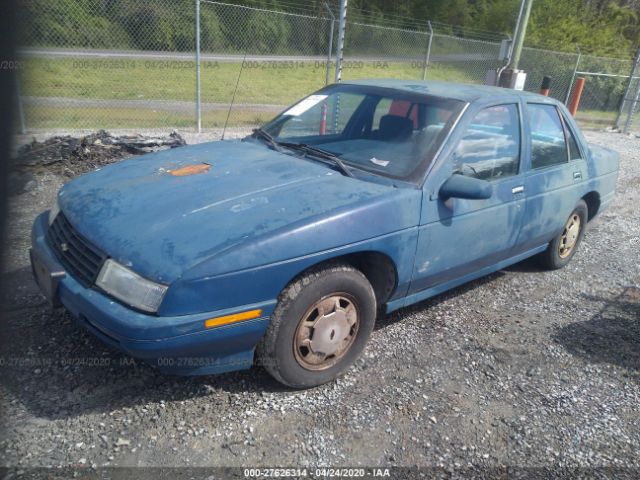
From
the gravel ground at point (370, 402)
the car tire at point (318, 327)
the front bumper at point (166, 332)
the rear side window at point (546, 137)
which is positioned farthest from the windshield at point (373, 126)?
the front bumper at point (166, 332)

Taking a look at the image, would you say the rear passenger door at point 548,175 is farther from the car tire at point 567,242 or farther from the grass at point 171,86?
the grass at point 171,86

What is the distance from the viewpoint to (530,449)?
256 centimetres

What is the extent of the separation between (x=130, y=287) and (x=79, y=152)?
16.5 ft

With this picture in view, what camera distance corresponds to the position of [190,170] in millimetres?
3221

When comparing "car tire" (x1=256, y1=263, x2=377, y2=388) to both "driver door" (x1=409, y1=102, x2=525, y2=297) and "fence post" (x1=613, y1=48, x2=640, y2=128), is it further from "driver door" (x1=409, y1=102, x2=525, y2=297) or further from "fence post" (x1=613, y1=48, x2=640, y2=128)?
"fence post" (x1=613, y1=48, x2=640, y2=128)

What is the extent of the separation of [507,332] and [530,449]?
1.22m

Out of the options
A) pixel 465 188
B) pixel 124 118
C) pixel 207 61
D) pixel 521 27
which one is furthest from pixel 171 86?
pixel 465 188

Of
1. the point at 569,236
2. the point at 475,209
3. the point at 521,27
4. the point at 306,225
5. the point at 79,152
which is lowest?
the point at 79,152

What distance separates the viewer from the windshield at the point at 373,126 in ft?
10.8

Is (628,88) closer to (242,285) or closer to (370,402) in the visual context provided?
(370,402)

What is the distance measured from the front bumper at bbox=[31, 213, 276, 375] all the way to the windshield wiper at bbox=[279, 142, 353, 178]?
3.70 ft

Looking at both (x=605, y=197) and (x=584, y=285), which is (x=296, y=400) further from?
(x=605, y=197)

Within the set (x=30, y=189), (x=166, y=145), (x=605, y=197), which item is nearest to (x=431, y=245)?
(x=605, y=197)

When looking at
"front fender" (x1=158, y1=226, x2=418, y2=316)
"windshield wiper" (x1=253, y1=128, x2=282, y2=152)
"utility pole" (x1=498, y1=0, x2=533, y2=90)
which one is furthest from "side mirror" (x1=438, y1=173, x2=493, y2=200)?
"utility pole" (x1=498, y1=0, x2=533, y2=90)
